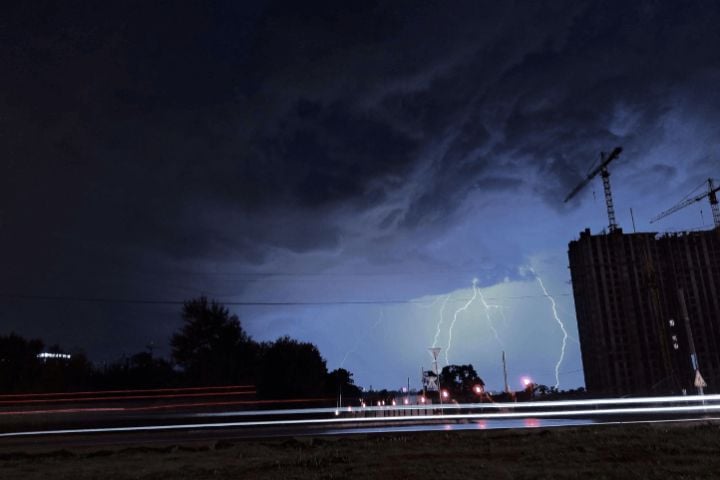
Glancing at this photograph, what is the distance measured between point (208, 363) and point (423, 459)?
4585 cm

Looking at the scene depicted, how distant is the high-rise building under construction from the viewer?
333 feet

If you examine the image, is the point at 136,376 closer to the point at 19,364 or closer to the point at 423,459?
the point at 19,364

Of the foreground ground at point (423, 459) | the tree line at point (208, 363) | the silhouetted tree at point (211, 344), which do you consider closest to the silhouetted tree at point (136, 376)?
the tree line at point (208, 363)

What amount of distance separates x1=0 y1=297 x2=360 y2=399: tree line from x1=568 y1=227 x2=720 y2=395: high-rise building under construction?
63372mm

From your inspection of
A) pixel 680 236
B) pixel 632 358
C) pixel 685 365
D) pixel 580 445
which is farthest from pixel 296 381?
pixel 680 236

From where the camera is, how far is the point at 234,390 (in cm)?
4806

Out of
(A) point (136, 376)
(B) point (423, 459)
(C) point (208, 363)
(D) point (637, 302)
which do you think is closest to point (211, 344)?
(C) point (208, 363)

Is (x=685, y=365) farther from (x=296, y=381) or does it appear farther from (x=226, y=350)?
(x=226, y=350)

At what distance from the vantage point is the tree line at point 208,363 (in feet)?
172

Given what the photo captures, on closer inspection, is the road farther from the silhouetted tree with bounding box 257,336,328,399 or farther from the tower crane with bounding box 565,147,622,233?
the tower crane with bounding box 565,147,622,233

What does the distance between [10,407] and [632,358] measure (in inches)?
4038

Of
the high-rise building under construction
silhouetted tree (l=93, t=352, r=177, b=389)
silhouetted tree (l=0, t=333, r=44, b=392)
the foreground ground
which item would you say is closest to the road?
the foreground ground

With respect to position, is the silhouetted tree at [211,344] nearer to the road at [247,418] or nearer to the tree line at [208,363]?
the tree line at [208,363]

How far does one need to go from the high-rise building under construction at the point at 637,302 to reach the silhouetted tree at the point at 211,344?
67.6m
